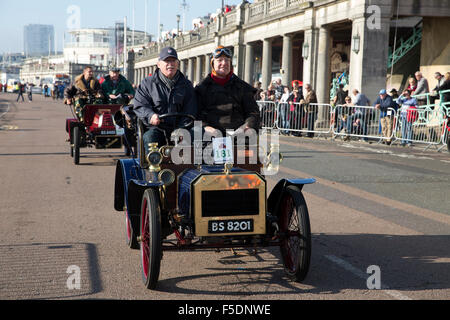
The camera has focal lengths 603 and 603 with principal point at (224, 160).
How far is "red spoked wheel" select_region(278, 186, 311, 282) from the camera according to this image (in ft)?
16.4

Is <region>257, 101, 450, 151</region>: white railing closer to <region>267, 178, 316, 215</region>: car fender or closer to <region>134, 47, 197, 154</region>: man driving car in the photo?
<region>134, 47, 197, 154</region>: man driving car

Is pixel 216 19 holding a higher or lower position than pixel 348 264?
higher

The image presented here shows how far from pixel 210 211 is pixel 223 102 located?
5.26 ft

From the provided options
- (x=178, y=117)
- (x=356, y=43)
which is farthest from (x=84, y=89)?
(x=356, y=43)

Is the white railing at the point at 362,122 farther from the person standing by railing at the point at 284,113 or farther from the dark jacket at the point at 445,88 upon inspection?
the dark jacket at the point at 445,88

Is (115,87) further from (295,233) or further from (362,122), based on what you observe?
(295,233)

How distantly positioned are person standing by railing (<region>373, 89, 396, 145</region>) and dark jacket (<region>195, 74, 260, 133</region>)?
46.0 feet

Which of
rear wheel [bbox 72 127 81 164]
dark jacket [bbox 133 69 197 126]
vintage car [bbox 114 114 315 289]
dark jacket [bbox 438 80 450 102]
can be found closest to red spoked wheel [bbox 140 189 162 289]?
vintage car [bbox 114 114 315 289]

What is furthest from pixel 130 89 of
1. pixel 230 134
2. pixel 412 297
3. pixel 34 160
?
pixel 412 297

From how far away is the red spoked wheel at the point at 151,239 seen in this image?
483 cm

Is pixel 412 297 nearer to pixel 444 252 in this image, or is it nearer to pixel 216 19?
pixel 444 252

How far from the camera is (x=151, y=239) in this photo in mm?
4844
